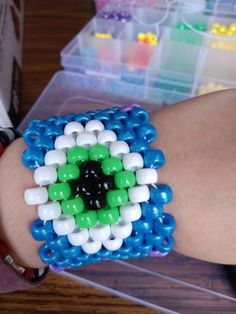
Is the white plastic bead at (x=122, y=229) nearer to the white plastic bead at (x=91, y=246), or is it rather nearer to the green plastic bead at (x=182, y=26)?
the white plastic bead at (x=91, y=246)

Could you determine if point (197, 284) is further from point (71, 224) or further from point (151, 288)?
point (71, 224)

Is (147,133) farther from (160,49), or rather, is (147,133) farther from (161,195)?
(160,49)

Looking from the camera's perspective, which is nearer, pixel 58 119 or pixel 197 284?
pixel 58 119

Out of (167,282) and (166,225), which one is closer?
(166,225)

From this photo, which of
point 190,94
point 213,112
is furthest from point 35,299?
point 190,94

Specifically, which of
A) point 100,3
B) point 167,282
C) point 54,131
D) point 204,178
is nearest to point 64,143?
point 54,131

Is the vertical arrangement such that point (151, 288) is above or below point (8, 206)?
below

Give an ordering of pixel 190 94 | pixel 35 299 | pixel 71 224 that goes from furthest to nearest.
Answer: pixel 190 94 < pixel 35 299 < pixel 71 224
